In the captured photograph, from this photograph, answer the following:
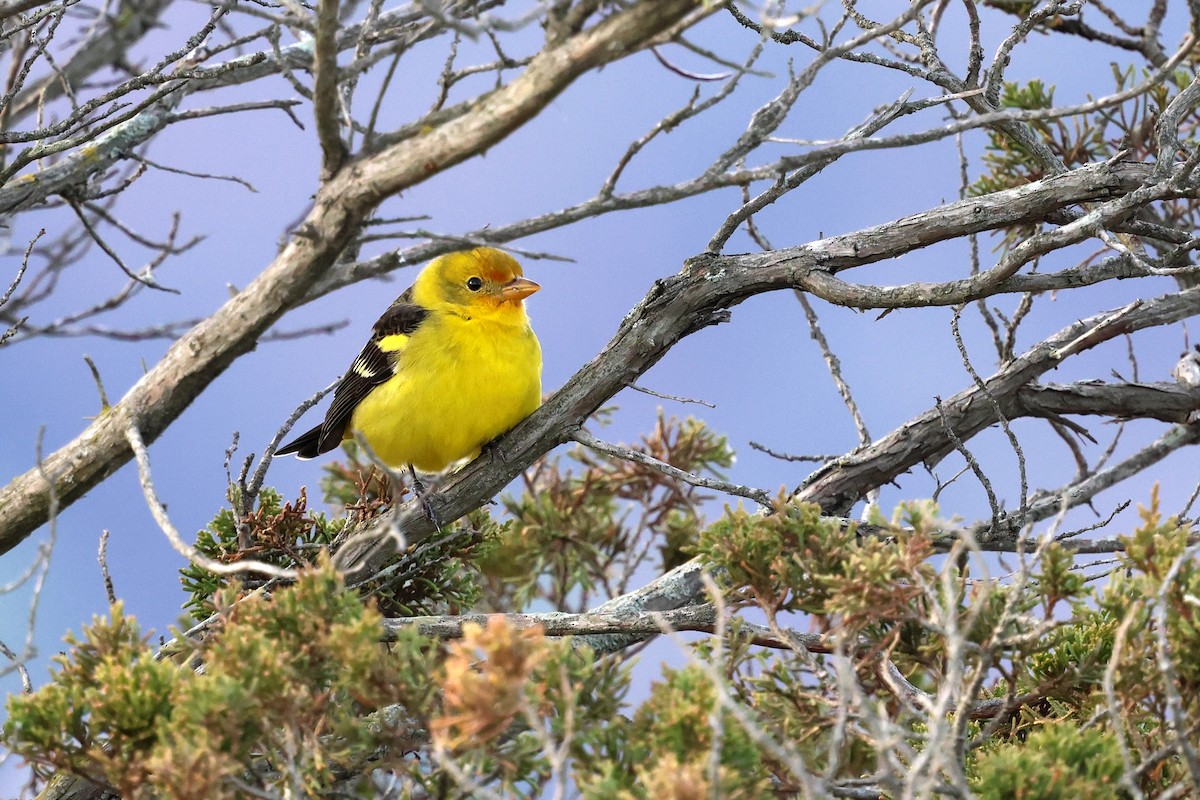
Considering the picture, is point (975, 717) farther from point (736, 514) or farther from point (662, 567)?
point (662, 567)

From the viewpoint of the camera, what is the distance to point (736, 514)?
3.33 meters

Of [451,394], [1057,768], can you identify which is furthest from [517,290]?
[1057,768]

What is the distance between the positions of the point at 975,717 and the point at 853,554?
0.98 metres

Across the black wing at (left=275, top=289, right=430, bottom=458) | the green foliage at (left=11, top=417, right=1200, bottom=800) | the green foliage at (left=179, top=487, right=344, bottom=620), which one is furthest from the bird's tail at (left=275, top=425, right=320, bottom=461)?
the green foliage at (left=11, top=417, right=1200, bottom=800)

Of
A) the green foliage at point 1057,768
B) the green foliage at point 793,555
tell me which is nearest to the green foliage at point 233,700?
the green foliage at point 793,555

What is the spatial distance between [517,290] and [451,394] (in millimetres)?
715

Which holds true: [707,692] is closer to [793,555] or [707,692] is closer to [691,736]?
[691,736]

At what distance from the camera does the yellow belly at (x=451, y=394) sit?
16.2 feet

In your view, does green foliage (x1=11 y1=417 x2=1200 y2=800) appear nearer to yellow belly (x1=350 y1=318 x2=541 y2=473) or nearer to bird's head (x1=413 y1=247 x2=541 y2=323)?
yellow belly (x1=350 y1=318 x2=541 y2=473)

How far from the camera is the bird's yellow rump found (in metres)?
4.96


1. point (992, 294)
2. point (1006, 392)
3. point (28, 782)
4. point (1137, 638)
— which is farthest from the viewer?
point (1006, 392)

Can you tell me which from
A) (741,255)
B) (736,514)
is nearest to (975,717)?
(736,514)

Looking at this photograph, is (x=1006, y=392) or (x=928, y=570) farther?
(x=1006, y=392)

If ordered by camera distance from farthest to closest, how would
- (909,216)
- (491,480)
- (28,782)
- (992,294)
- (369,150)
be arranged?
(491,480)
(909,216)
(992,294)
(28,782)
(369,150)
